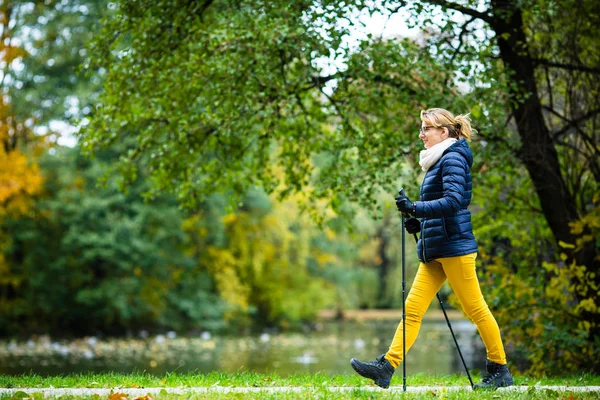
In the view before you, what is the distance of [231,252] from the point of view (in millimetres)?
29047

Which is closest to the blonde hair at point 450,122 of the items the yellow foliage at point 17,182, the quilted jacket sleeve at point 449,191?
the quilted jacket sleeve at point 449,191

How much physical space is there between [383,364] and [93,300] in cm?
2020

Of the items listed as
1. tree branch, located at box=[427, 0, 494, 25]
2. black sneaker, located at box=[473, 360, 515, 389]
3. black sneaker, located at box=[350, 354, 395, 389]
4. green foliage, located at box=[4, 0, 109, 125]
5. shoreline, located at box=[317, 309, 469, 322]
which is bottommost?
shoreline, located at box=[317, 309, 469, 322]

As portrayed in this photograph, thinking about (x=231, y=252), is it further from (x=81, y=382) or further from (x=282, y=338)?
(x=81, y=382)

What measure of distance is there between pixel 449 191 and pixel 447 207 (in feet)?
0.43

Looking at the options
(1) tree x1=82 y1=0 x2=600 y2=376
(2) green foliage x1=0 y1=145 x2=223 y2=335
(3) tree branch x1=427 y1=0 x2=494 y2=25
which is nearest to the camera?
(1) tree x1=82 y1=0 x2=600 y2=376

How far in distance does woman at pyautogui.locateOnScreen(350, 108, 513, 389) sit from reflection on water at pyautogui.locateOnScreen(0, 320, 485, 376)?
8030 millimetres

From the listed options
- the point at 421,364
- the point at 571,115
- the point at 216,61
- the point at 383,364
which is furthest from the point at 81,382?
the point at 421,364

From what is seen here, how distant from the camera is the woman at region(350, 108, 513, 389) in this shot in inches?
227

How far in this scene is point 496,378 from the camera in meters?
6.18

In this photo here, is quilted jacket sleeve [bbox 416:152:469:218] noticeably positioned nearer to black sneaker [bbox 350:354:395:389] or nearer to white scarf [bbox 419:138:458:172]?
white scarf [bbox 419:138:458:172]

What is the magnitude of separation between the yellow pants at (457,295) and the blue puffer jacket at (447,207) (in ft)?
0.33

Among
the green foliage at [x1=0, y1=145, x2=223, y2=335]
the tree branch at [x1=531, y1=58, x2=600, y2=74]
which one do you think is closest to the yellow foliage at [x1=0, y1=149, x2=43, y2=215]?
the green foliage at [x1=0, y1=145, x2=223, y2=335]

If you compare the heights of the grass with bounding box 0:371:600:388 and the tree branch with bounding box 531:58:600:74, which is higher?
the tree branch with bounding box 531:58:600:74
